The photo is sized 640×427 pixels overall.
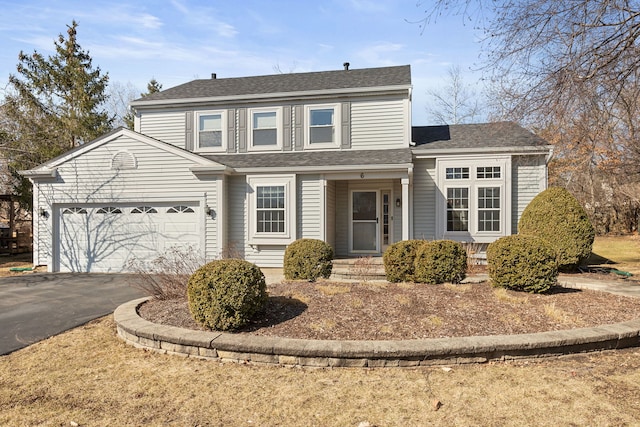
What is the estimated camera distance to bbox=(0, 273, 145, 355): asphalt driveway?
5434mm

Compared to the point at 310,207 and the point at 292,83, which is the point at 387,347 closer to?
the point at 310,207

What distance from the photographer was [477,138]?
38.0 feet

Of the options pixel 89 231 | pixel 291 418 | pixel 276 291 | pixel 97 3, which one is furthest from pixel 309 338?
pixel 89 231

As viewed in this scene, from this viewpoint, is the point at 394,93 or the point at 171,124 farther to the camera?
the point at 171,124

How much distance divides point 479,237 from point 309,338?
791 cm

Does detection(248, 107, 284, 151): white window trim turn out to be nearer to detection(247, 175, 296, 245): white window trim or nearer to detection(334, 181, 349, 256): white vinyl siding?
detection(247, 175, 296, 245): white window trim

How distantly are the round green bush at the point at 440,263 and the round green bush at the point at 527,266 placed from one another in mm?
682

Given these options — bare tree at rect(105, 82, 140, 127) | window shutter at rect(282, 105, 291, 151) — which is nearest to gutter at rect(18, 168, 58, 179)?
window shutter at rect(282, 105, 291, 151)

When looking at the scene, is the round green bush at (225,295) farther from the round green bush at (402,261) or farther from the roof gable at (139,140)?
the roof gable at (139,140)

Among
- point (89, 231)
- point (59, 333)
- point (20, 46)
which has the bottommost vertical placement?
point (59, 333)

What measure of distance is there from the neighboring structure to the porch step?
1.45 m

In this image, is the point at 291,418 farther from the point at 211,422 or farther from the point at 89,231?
the point at 89,231

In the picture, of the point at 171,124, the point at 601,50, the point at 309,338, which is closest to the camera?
the point at 309,338

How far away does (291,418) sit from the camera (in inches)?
115
